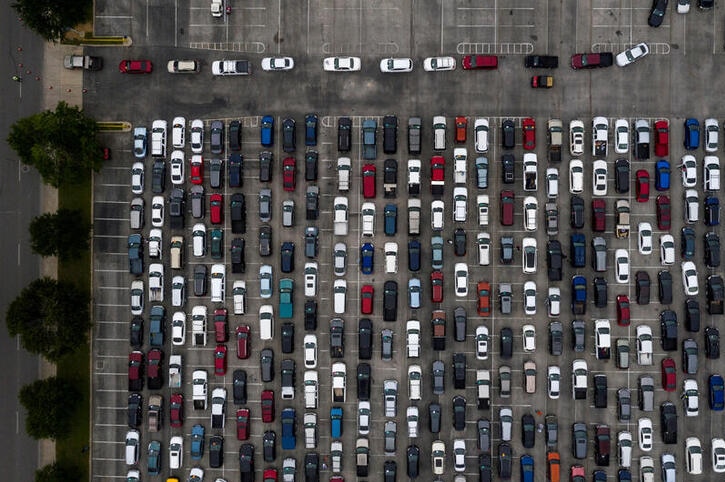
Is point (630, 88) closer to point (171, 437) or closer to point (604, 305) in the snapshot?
point (604, 305)

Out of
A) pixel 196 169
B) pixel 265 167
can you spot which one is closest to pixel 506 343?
pixel 265 167

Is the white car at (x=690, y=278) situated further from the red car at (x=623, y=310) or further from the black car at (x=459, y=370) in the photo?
the black car at (x=459, y=370)

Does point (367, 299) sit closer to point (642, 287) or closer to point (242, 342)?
point (242, 342)

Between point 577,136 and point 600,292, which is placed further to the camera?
point 577,136

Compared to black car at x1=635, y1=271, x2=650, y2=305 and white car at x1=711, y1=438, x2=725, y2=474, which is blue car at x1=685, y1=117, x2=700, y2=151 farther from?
white car at x1=711, y1=438, x2=725, y2=474

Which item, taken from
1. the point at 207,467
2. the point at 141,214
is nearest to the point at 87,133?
the point at 141,214

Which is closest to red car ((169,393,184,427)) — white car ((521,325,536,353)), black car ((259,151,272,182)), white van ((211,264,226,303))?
white van ((211,264,226,303))
